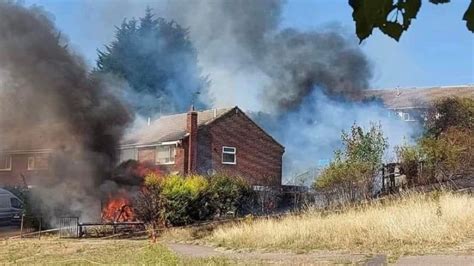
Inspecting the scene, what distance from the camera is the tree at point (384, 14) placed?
1.42 meters

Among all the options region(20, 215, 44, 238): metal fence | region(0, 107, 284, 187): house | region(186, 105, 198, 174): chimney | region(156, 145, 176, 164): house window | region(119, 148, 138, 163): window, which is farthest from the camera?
region(186, 105, 198, 174): chimney

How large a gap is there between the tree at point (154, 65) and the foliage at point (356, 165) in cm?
1284

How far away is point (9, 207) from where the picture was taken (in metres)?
23.4

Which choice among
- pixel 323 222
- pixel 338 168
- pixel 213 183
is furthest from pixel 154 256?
pixel 338 168

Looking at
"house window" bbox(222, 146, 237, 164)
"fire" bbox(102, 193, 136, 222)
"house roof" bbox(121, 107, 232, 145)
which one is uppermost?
"house roof" bbox(121, 107, 232, 145)

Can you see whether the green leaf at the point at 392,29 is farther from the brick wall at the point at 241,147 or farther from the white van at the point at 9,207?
the brick wall at the point at 241,147

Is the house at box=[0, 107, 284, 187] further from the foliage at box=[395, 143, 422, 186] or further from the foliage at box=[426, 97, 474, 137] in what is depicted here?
the foliage at box=[426, 97, 474, 137]

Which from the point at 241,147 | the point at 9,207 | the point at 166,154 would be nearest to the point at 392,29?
the point at 9,207

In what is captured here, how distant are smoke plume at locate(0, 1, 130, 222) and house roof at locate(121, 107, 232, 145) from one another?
0.97 metres

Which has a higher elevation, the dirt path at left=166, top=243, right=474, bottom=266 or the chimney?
the chimney

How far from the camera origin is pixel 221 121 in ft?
110

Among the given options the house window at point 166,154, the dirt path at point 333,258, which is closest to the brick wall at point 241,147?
the house window at point 166,154

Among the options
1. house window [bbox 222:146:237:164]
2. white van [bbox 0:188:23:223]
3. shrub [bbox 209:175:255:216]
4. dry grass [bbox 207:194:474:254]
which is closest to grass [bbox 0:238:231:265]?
Result: dry grass [bbox 207:194:474:254]

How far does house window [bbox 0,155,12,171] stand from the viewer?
28453mm
